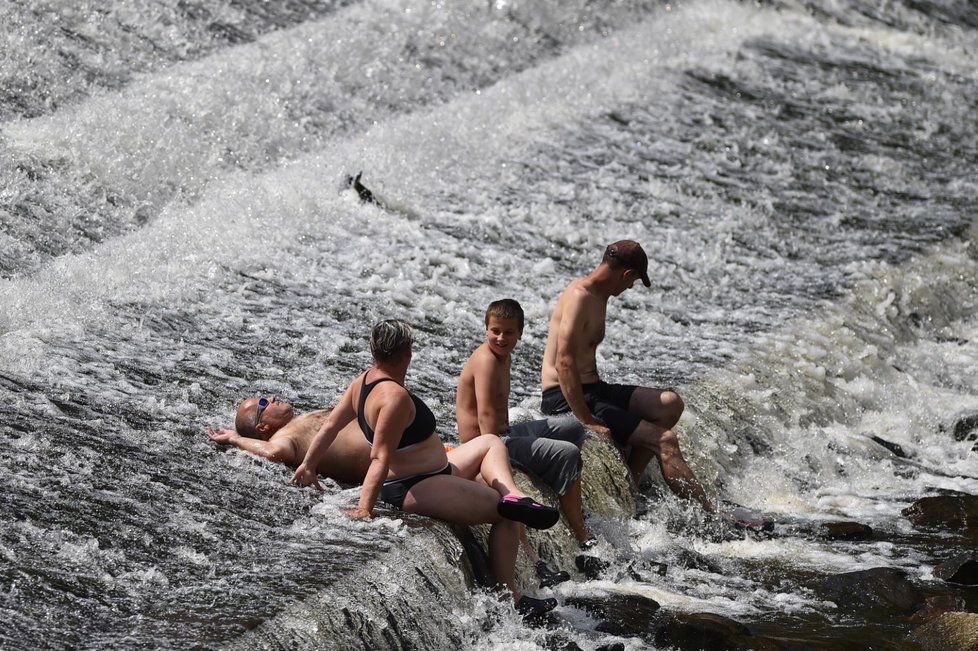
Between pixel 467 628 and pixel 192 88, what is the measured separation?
34.8 feet

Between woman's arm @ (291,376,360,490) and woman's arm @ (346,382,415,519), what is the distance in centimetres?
31

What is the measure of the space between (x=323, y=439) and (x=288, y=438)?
0.54 m

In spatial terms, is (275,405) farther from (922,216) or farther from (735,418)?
(922,216)

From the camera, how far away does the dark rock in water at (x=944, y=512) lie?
368 inches

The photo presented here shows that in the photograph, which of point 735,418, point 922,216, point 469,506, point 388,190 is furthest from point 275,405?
point 922,216

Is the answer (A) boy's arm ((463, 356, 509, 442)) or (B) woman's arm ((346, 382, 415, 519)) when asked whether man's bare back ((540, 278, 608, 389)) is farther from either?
(B) woman's arm ((346, 382, 415, 519))

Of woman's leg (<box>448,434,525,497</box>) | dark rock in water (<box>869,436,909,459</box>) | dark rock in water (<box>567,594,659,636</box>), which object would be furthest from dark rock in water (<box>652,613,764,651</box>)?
dark rock in water (<box>869,436,909,459</box>)

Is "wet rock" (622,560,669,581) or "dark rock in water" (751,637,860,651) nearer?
"dark rock in water" (751,637,860,651)

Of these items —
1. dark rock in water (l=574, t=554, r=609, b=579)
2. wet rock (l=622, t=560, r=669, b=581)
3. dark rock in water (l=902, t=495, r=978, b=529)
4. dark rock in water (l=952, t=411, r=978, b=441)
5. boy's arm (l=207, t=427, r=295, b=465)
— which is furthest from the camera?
dark rock in water (l=952, t=411, r=978, b=441)

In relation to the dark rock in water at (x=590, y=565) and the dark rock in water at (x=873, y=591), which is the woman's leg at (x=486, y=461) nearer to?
the dark rock in water at (x=590, y=565)

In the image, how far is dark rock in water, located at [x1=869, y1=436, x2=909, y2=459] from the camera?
1076cm

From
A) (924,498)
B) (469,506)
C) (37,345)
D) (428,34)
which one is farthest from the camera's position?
(428,34)

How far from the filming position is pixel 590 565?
776cm

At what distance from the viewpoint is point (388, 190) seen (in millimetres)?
14492
